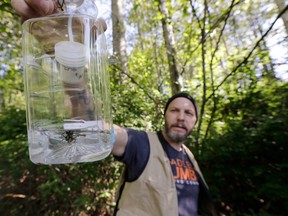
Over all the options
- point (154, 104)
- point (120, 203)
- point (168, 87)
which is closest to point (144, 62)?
point (168, 87)

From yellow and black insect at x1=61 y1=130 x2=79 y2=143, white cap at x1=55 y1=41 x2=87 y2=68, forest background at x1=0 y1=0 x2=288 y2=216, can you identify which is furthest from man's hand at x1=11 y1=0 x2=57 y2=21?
forest background at x1=0 y1=0 x2=288 y2=216

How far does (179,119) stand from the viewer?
6.84 feet

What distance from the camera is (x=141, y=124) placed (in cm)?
301

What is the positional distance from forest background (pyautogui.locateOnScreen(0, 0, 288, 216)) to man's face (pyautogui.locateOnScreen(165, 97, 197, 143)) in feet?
2.19

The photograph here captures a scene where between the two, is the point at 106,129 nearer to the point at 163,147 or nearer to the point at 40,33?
the point at 40,33

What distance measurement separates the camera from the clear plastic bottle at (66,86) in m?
A: 0.68

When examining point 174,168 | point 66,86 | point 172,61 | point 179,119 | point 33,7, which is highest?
point 172,61

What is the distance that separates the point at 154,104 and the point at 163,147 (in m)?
1.58

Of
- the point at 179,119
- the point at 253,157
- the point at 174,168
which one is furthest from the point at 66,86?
the point at 253,157

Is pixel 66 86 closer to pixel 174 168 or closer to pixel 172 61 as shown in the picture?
pixel 174 168

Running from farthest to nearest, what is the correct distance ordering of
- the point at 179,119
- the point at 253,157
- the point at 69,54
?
1. the point at 253,157
2. the point at 179,119
3. the point at 69,54

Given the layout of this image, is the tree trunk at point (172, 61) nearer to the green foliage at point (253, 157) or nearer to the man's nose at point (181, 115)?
the green foliage at point (253, 157)

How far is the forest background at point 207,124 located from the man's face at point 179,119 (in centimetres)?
67

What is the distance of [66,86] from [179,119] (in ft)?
4.90
